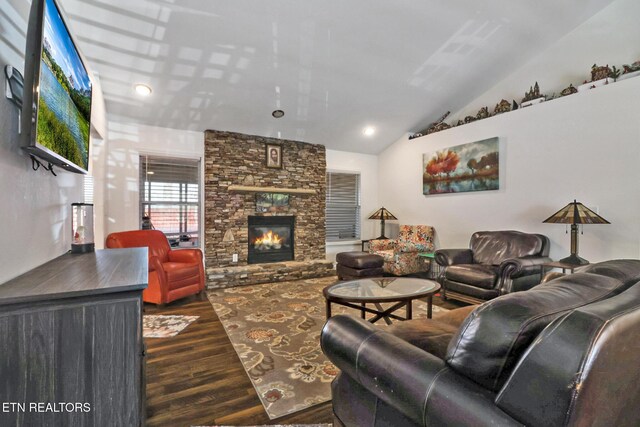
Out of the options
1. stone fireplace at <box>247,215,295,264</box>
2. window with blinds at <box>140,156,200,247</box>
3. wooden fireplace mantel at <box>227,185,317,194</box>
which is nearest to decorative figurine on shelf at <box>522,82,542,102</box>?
wooden fireplace mantel at <box>227,185,317,194</box>

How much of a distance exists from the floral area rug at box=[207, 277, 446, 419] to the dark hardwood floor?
77 mm

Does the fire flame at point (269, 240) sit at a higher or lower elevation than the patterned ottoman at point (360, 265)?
higher

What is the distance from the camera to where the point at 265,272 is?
4.79 metres

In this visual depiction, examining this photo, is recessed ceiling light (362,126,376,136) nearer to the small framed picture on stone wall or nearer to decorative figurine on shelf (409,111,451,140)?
decorative figurine on shelf (409,111,451,140)

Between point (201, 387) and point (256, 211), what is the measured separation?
3.49m

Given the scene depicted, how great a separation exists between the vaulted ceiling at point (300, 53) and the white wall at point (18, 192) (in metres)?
1.79

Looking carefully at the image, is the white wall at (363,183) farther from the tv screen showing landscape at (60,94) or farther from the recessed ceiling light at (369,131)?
the tv screen showing landscape at (60,94)

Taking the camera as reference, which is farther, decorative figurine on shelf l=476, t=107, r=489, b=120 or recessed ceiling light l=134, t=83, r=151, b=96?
decorative figurine on shelf l=476, t=107, r=489, b=120

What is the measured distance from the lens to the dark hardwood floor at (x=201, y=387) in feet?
5.41

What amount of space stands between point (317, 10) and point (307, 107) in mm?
1696

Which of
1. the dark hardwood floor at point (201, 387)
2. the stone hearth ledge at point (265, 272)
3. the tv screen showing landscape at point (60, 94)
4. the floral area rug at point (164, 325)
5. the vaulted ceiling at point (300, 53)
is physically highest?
the vaulted ceiling at point (300, 53)

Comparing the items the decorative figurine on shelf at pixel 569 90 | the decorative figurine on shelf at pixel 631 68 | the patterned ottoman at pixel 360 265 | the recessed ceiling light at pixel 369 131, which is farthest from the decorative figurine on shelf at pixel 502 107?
the patterned ottoman at pixel 360 265

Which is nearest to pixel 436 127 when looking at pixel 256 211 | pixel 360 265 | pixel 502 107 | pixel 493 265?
pixel 502 107

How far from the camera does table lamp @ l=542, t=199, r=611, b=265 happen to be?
3.15 meters
